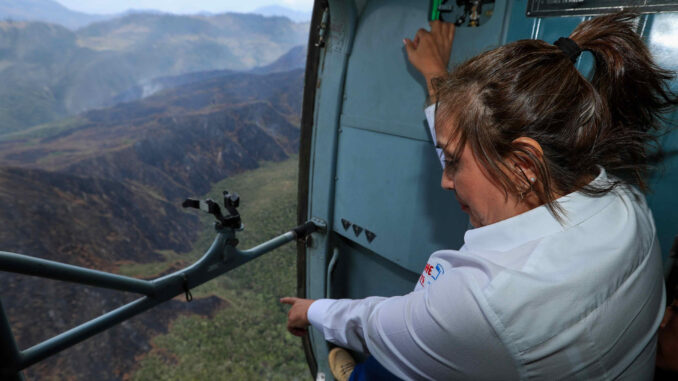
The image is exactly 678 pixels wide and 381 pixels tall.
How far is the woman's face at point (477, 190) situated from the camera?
72 cm

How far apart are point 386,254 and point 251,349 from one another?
4111 millimetres

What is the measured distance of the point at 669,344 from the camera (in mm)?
909

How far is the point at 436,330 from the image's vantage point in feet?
2.01

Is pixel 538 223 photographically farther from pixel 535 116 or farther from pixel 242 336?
pixel 242 336

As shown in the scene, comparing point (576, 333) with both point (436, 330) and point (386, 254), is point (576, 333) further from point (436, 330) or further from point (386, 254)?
point (386, 254)

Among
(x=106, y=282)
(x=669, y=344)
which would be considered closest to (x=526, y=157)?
(x=669, y=344)

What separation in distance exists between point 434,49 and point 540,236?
1.05 m

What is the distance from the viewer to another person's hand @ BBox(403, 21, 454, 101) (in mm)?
1405

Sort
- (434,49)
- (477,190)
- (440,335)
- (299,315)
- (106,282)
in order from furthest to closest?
(434,49) < (106,282) < (299,315) < (477,190) < (440,335)

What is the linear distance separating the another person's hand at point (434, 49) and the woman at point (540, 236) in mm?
617

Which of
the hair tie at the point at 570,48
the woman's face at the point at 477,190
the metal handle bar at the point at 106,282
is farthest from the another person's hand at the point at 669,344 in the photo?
the metal handle bar at the point at 106,282

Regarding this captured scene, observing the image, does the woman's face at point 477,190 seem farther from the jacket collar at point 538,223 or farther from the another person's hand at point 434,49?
the another person's hand at point 434,49

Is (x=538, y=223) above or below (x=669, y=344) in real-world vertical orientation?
above

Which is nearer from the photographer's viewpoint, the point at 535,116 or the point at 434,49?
the point at 535,116
